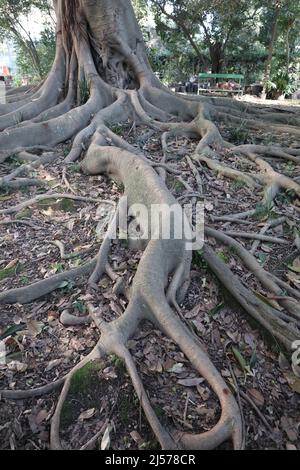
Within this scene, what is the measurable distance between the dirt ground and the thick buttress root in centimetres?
6

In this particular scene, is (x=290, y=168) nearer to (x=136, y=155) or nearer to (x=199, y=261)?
(x=136, y=155)

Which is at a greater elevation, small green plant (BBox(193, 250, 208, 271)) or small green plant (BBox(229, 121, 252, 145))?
small green plant (BBox(229, 121, 252, 145))

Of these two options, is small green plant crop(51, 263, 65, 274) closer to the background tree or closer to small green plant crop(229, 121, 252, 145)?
small green plant crop(229, 121, 252, 145)

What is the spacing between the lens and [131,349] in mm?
2090

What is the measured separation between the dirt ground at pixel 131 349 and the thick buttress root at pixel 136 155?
6cm

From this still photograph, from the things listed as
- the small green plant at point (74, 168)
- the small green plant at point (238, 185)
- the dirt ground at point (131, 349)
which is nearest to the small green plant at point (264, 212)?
the dirt ground at point (131, 349)

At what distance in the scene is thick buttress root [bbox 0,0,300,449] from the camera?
201cm

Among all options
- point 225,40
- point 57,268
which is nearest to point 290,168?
point 57,268

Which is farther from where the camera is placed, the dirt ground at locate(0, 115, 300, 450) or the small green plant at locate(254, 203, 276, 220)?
the small green plant at locate(254, 203, 276, 220)

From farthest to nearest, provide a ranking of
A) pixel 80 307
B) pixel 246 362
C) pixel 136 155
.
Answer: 1. pixel 136 155
2. pixel 80 307
3. pixel 246 362

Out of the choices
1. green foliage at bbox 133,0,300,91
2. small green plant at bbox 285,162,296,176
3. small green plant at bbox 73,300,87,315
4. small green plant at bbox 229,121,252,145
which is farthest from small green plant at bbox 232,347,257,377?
green foliage at bbox 133,0,300,91

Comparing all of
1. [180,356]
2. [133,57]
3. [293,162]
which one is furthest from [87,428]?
[133,57]

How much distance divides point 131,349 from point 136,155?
76.0 inches
